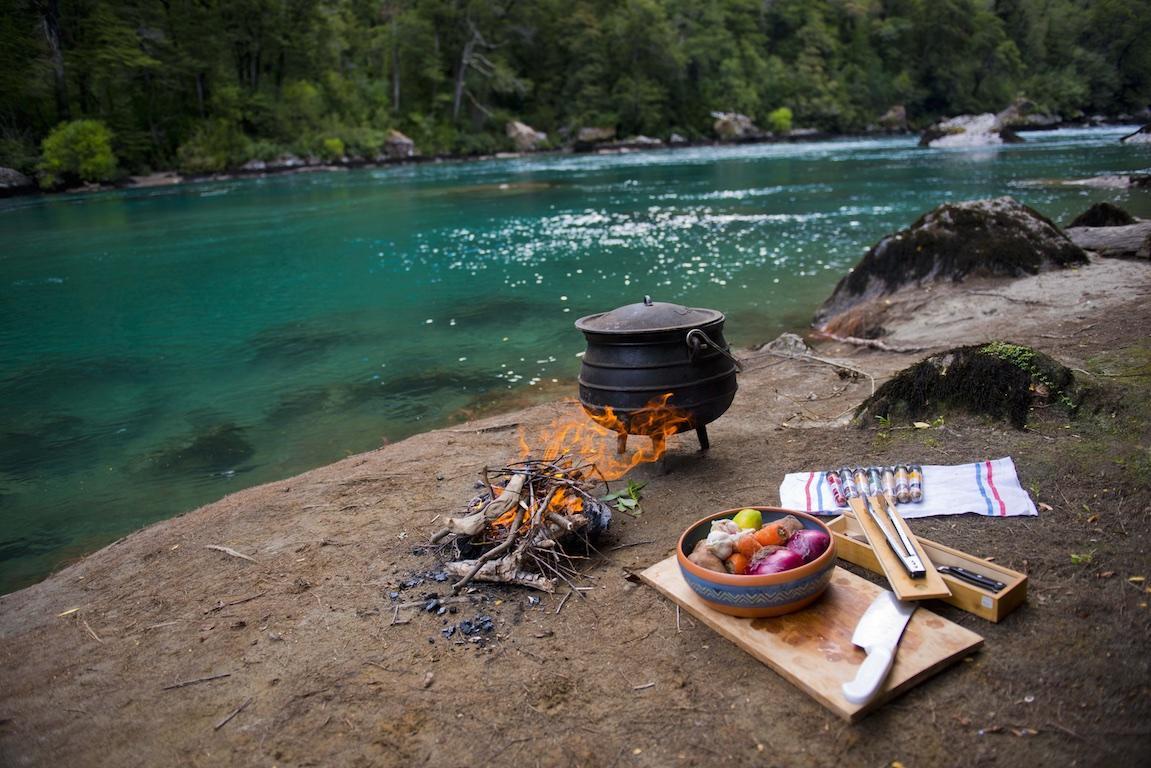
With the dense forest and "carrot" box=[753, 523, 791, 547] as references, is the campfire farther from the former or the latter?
the dense forest

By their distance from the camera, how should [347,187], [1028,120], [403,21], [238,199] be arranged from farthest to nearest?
[403,21]
[1028,120]
[347,187]
[238,199]

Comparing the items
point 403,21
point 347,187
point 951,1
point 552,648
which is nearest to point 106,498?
point 552,648

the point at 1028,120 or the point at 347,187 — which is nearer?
the point at 347,187

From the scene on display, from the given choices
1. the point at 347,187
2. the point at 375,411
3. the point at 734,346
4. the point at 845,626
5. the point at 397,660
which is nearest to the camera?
the point at 845,626

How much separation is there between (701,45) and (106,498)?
83.5 m

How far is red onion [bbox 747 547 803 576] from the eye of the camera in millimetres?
3215

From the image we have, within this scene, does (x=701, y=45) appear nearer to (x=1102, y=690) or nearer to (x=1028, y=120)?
(x=1028, y=120)

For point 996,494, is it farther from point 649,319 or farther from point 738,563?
point 649,319

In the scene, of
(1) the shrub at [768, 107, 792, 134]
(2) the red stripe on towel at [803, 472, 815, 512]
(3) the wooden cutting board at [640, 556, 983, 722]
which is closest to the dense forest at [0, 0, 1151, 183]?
(1) the shrub at [768, 107, 792, 134]

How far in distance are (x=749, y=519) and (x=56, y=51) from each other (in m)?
60.1

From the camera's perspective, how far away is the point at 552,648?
11.1ft

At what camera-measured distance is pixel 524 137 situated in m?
64.5

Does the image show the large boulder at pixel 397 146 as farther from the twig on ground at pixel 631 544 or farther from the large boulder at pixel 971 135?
the twig on ground at pixel 631 544

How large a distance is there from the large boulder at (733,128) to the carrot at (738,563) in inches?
2861
